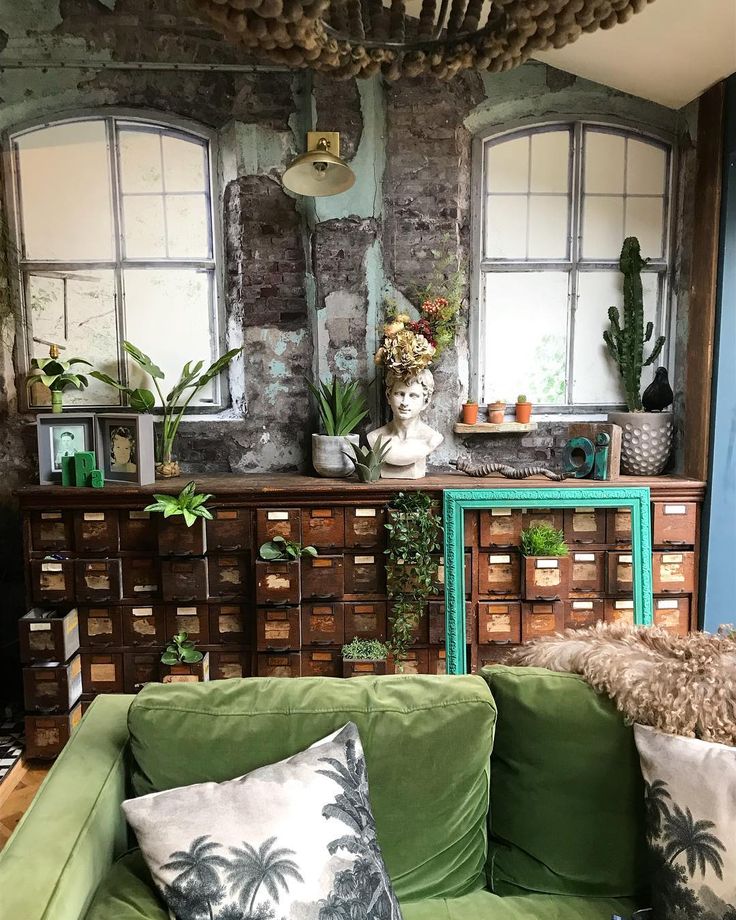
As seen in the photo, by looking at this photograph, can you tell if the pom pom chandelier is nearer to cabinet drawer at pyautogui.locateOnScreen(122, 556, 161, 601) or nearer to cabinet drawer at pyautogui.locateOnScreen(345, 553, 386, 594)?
cabinet drawer at pyautogui.locateOnScreen(345, 553, 386, 594)

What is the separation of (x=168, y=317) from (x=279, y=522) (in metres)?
1.29

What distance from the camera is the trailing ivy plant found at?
3.02 m

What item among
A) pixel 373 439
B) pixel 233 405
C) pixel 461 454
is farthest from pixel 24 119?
pixel 461 454

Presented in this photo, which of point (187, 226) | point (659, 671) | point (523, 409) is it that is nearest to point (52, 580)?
point (187, 226)

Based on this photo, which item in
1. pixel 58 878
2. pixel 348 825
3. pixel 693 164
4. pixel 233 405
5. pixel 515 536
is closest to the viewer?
pixel 58 878

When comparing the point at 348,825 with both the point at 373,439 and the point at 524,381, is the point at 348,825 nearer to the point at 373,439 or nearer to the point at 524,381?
the point at 373,439

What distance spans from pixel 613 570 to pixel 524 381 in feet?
3.59

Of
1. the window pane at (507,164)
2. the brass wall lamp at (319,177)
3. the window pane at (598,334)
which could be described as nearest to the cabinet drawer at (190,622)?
the brass wall lamp at (319,177)

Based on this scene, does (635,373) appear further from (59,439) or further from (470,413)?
(59,439)

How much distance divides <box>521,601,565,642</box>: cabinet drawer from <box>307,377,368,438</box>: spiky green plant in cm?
118

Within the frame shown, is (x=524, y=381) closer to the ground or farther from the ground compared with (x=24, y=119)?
closer to the ground

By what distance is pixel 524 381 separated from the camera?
362cm

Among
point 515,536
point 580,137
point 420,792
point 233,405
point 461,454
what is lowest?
point 420,792

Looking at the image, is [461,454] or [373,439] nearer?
[373,439]
